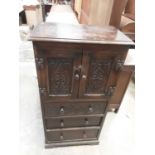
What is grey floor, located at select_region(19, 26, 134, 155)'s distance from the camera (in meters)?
1.42

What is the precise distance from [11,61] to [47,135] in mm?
889

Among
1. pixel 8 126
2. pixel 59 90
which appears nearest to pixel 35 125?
pixel 59 90

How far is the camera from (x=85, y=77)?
0.97 metres

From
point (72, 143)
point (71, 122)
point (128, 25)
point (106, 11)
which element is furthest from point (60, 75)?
point (128, 25)

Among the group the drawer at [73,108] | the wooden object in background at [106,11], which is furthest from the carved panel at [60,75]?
the wooden object in background at [106,11]

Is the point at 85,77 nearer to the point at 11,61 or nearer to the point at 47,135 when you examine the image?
the point at 11,61

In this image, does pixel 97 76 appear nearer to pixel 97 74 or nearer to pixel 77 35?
pixel 97 74

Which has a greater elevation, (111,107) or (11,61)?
(11,61)

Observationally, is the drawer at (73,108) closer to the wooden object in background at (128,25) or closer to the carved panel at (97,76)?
the carved panel at (97,76)

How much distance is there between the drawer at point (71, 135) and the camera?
1.33 meters

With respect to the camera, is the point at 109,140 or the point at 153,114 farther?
the point at 109,140

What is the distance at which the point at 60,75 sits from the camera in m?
0.96

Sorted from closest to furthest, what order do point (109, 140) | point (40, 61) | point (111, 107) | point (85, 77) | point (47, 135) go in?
point (40, 61)
point (85, 77)
point (47, 135)
point (109, 140)
point (111, 107)

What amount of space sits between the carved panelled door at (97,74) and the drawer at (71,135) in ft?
1.49
